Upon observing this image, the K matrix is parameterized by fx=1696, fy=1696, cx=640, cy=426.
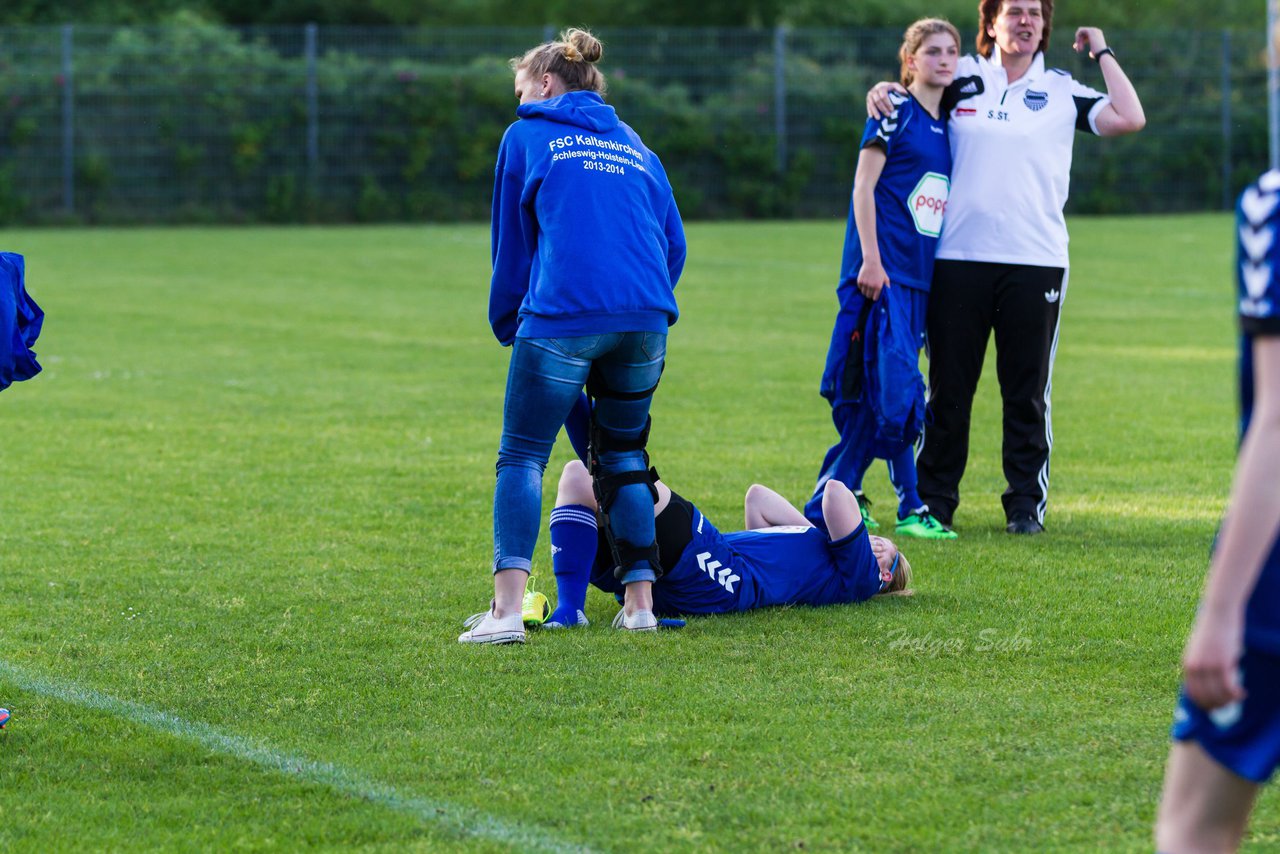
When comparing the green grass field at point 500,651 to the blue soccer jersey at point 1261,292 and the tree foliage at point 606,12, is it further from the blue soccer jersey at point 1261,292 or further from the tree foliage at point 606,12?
the tree foliage at point 606,12

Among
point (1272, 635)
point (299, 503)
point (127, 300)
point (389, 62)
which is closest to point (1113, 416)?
point (299, 503)

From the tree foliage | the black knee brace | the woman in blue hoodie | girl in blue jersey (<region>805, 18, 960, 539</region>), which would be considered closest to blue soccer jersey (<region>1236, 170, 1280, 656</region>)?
the woman in blue hoodie

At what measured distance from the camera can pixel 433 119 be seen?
32.1m

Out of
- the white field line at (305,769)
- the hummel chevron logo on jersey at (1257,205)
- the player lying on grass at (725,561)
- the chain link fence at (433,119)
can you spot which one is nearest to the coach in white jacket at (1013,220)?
the player lying on grass at (725,561)

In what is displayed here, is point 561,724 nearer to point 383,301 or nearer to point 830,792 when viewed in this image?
point 830,792

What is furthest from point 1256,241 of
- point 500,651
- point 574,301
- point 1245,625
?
point 500,651

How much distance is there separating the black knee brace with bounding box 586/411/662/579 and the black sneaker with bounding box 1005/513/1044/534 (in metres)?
2.23

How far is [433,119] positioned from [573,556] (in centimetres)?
2743

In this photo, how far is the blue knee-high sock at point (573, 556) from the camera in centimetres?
564

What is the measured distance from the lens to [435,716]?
15.1ft

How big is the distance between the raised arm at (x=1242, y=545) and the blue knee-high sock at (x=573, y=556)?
3401 mm

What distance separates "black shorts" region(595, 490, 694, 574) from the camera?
566cm

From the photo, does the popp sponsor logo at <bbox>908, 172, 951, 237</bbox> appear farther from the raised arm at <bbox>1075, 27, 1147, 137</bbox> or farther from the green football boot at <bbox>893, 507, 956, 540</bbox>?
the green football boot at <bbox>893, 507, 956, 540</bbox>

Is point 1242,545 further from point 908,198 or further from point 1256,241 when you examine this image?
point 908,198
